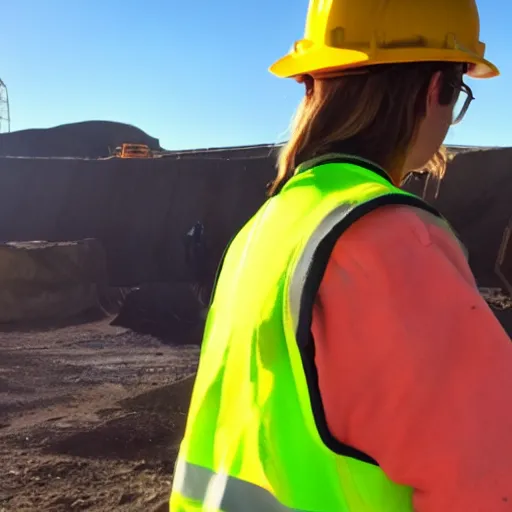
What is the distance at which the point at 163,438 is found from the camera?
5.46 meters

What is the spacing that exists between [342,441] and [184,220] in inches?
733

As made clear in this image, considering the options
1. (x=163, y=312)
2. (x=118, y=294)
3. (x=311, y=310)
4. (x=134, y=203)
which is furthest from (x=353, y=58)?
(x=134, y=203)

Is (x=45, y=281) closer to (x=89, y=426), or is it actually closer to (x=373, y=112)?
(x=89, y=426)

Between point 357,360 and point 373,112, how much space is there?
39 centimetres

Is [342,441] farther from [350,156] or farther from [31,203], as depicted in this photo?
[31,203]

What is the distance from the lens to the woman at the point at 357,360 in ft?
2.53

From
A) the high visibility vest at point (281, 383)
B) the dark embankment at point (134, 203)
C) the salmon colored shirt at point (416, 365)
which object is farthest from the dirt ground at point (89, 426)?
the dark embankment at point (134, 203)

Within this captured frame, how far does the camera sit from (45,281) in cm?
1293

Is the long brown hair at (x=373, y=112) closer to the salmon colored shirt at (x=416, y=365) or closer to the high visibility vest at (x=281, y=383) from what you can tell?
the high visibility vest at (x=281, y=383)

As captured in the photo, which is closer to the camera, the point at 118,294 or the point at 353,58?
the point at 353,58

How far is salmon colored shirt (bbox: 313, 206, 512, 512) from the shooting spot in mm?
768

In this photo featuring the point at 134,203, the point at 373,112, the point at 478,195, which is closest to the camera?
the point at 373,112

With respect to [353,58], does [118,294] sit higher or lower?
lower

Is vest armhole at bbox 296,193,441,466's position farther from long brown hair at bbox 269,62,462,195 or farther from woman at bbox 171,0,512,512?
long brown hair at bbox 269,62,462,195
